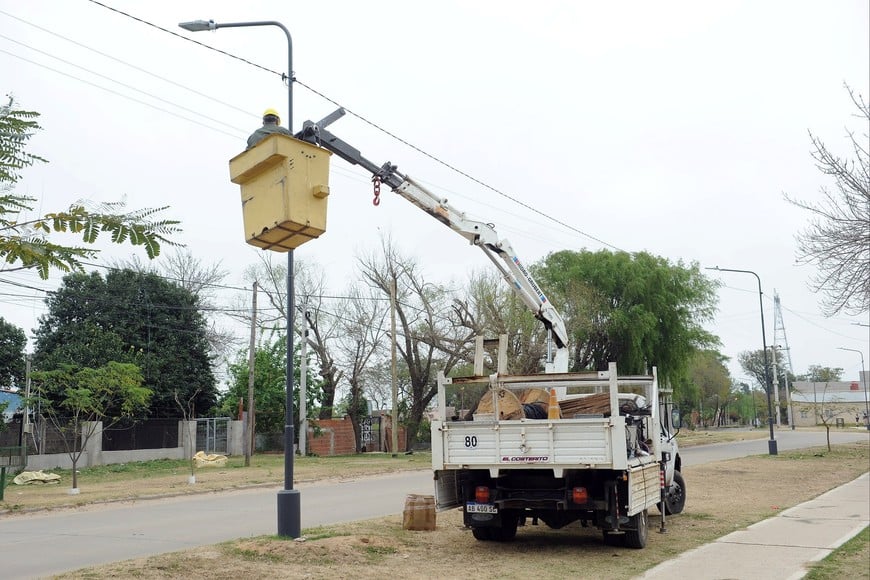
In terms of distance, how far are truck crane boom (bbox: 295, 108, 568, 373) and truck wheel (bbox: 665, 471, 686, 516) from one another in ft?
9.18

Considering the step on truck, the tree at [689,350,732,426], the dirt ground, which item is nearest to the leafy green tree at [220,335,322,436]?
the dirt ground

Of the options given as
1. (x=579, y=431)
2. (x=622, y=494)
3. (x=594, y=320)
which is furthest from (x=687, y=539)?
(x=594, y=320)

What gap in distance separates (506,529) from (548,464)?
82.2 inches

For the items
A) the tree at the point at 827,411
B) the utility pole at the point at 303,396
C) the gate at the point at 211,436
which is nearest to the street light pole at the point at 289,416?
the utility pole at the point at 303,396

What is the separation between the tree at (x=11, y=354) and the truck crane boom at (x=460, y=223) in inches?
1155

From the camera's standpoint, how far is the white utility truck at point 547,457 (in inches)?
387

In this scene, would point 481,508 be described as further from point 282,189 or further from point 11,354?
point 11,354

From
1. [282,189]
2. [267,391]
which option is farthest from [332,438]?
[282,189]

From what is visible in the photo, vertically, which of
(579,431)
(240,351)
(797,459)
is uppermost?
(240,351)

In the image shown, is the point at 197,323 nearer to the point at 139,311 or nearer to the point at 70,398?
the point at 139,311

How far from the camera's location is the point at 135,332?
127 ft

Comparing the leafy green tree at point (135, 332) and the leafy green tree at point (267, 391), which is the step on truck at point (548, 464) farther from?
the leafy green tree at point (267, 391)

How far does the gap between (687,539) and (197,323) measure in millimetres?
34233

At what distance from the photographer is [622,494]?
32.4ft
